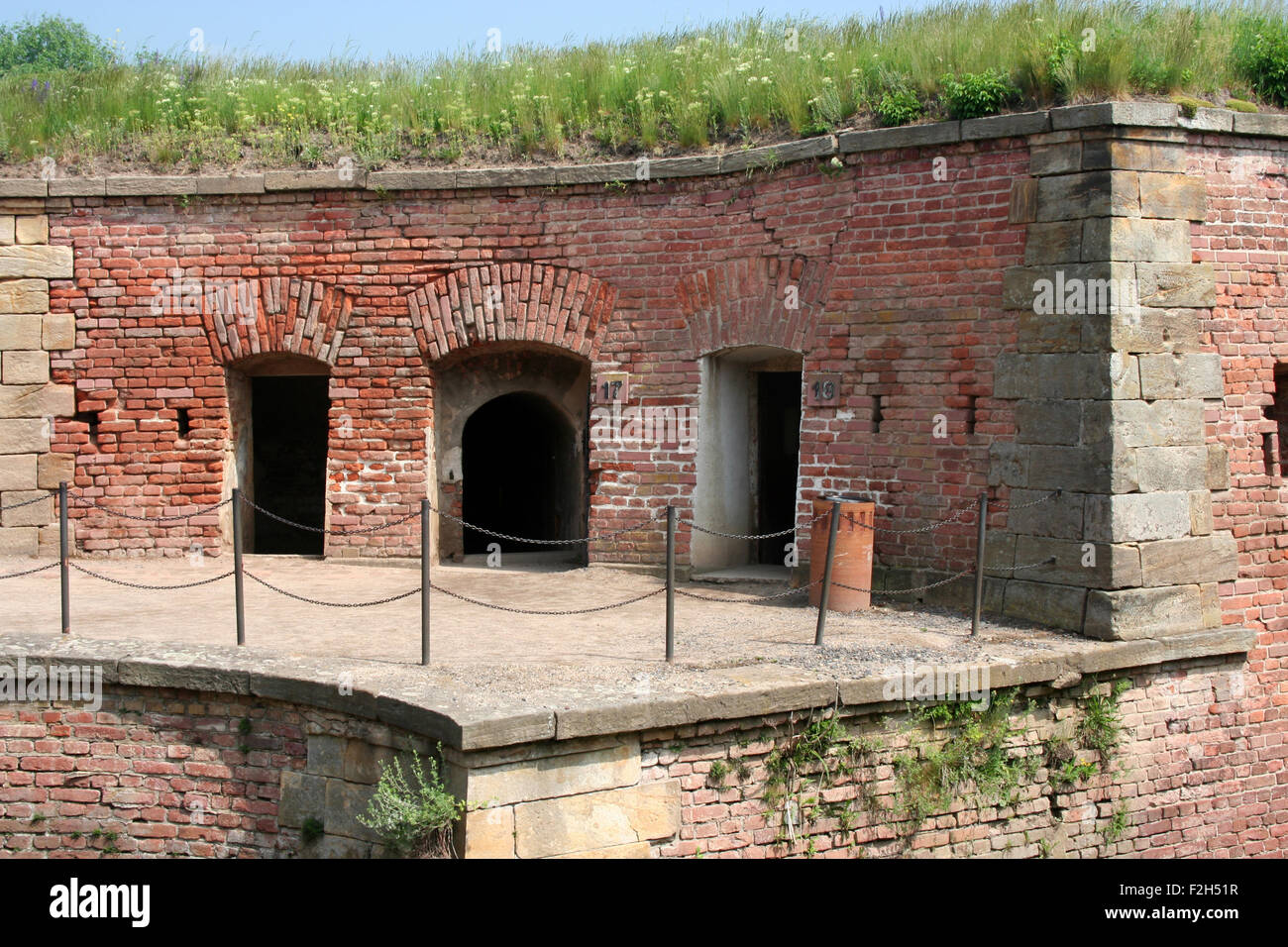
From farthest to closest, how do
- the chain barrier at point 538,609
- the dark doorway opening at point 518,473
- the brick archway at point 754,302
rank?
the dark doorway opening at point 518,473, the brick archway at point 754,302, the chain barrier at point 538,609

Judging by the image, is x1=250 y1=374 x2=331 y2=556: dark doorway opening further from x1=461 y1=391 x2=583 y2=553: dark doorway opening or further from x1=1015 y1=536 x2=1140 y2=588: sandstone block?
x1=1015 y1=536 x2=1140 y2=588: sandstone block

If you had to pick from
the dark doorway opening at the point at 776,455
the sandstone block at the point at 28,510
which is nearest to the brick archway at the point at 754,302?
the dark doorway opening at the point at 776,455

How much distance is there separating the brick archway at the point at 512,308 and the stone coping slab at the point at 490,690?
4.42 metres

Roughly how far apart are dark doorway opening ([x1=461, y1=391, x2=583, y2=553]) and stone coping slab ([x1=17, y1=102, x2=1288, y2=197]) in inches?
110

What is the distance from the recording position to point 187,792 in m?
7.53

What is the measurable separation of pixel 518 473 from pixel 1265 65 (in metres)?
9.27

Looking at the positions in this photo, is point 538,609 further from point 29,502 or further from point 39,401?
point 39,401

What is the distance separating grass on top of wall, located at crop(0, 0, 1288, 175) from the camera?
30.0 ft

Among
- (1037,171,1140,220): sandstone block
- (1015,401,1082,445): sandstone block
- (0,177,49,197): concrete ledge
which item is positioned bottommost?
(1015,401,1082,445): sandstone block

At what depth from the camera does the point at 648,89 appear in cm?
1145

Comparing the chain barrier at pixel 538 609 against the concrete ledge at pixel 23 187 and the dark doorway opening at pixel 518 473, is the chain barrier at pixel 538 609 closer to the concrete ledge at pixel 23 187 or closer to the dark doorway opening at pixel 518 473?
the dark doorway opening at pixel 518 473

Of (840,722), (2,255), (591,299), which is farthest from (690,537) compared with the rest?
(2,255)

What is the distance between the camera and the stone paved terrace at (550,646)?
22.1ft

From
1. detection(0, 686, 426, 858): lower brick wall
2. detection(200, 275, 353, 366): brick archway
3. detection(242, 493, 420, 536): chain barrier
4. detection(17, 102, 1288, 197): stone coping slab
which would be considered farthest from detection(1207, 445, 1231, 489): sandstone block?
detection(200, 275, 353, 366): brick archway
